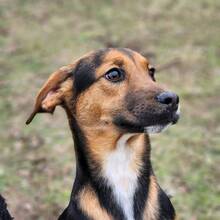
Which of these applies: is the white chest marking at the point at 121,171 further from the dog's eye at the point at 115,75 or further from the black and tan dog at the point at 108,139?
the dog's eye at the point at 115,75

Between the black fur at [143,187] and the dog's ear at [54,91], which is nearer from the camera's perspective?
the black fur at [143,187]

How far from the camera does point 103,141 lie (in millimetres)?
4961

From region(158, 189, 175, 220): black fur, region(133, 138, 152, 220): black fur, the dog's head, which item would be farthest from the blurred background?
the dog's head

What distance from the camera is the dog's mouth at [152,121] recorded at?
4.59 metres

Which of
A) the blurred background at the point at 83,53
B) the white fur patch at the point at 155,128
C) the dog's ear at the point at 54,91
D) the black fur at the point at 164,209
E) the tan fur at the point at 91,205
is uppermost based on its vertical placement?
the dog's ear at the point at 54,91

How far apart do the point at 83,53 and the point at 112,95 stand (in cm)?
623

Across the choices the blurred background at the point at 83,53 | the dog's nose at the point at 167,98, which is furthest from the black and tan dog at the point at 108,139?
the blurred background at the point at 83,53

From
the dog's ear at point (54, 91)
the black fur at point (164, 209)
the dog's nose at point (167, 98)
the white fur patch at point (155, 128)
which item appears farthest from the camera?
the dog's ear at point (54, 91)

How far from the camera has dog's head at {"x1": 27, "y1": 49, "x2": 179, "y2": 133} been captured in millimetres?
4609

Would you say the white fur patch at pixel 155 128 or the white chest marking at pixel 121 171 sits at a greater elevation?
the white fur patch at pixel 155 128

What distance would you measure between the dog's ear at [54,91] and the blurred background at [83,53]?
7.24 ft

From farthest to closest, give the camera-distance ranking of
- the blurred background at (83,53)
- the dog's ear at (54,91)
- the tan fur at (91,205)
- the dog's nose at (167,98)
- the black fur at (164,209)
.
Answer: the blurred background at (83,53), the dog's ear at (54,91), the black fur at (164,209), the tan fur at (91,205), the dog's nose at (167,98)

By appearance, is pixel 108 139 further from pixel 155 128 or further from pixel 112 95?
pixel 155 128

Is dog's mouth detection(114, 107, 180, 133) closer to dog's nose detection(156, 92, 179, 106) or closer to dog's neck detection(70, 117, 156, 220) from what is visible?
dog's nose detection(156, 92, 179, 106)
